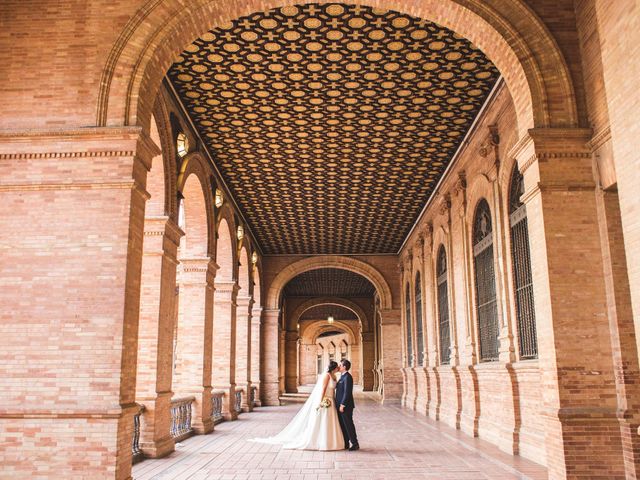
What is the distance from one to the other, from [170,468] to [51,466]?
9.57ft

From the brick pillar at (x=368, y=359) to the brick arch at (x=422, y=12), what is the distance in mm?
29542

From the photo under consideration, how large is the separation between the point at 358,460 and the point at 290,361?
1010 inches

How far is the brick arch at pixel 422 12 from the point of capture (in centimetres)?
746

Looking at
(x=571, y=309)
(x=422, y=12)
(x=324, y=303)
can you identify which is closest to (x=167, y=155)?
(x=422, y=12)

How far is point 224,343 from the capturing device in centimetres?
1720

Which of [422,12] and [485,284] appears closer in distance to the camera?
[422,12]

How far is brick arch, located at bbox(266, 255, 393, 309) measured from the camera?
83.0 ft

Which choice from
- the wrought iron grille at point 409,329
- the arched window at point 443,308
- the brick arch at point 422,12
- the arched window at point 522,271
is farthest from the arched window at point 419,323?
the brick arch at point 422,12

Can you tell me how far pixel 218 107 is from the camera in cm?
1184

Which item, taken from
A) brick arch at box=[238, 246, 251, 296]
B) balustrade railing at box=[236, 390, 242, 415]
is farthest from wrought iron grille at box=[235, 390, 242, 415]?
brick arch at box=[238, 246, 251, 296]

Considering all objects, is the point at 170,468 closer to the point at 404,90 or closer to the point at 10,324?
the point at 10,324

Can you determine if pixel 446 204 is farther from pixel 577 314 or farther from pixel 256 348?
pixel 256 348

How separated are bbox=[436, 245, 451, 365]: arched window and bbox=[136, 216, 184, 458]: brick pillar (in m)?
8.76

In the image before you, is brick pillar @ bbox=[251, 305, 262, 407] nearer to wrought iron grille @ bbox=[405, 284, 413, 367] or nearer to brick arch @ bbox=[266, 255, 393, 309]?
brick arch @ bbox=[266, 255, 393, 309]
